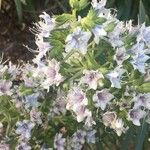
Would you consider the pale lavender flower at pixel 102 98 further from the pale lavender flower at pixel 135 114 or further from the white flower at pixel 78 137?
the white flower at pixel 78 137

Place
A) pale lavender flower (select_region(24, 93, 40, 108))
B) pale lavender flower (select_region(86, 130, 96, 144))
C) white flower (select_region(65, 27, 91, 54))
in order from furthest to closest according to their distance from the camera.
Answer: pale lavender flower (select_region(86, 130, 96, 144)), pale lavender flower (select_region(24, 93, 40, 108)), white flower (select_region(65, 27, 91, 54))

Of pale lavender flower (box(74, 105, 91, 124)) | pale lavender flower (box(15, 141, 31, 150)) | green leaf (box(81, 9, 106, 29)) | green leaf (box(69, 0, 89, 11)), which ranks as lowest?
pale lavender flower (box(15, 141, 31, 150))

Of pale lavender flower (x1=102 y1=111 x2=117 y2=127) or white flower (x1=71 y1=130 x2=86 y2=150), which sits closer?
pale lavender flower (x1=102 y1=111 x2=117 y2=127)

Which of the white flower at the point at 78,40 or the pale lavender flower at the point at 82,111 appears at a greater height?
the white flower at the point at 78,40

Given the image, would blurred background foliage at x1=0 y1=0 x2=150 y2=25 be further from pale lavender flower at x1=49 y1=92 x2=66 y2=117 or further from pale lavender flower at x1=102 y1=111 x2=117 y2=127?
pale lavender flower at x1=102 y1=111 x2=117 y2=127

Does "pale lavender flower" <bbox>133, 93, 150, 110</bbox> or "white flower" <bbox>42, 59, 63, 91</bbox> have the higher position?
"white flower" <bbox>42, 59, 63, 91</bbox>

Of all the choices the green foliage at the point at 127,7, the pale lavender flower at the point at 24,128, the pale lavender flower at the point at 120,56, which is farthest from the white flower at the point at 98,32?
the green foliage at the point at 127,7

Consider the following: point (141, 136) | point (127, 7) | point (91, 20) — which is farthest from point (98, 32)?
point (127, 7)

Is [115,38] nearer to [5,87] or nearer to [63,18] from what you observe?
[63,18]

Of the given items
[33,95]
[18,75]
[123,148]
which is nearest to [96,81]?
[33,95]

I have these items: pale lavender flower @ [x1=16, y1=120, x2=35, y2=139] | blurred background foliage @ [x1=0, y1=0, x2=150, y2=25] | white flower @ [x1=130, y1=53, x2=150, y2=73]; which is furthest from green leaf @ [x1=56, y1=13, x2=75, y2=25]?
blurred background foliage @ [x1=0, y1=0, x2=150, y2=25]
